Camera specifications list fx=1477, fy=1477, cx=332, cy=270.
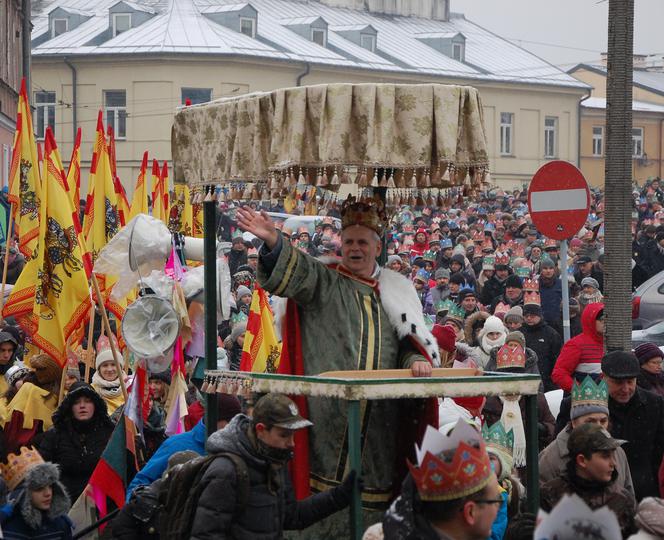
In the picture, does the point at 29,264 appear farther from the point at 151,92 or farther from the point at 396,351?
the point at 151,92

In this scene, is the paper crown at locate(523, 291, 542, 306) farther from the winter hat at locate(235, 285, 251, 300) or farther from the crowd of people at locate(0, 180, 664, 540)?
the winter hat at locate(235, 285, 251, 300)

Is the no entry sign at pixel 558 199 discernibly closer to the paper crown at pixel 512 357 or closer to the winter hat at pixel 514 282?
the paper crown at pixel 512 357

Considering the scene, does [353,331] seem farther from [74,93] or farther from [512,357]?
[74,93]

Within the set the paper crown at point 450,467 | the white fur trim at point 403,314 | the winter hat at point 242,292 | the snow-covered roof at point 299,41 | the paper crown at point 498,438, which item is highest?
the snow-covered roof at point 299,41

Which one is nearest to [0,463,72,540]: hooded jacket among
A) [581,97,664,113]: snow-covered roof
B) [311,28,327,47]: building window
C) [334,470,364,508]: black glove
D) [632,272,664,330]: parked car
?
[334,470,364,508]: black glove

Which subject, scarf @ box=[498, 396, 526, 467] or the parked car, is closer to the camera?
scarf @ box=[498, 396, 526, 467]

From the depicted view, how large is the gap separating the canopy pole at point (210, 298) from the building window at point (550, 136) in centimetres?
5547

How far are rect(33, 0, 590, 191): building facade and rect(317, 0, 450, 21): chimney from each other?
4.29 feet

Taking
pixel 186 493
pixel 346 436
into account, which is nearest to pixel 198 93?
pixel 346 436

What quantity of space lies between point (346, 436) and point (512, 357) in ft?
13.8

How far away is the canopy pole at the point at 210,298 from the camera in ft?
24.0

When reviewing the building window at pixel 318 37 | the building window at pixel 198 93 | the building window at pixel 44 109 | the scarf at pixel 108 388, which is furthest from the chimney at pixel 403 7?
the scarf at pixel 108 388

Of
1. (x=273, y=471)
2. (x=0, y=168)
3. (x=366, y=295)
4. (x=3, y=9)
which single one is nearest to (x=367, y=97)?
(x=366, y=295)

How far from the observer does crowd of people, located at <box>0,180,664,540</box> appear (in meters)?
5.62
